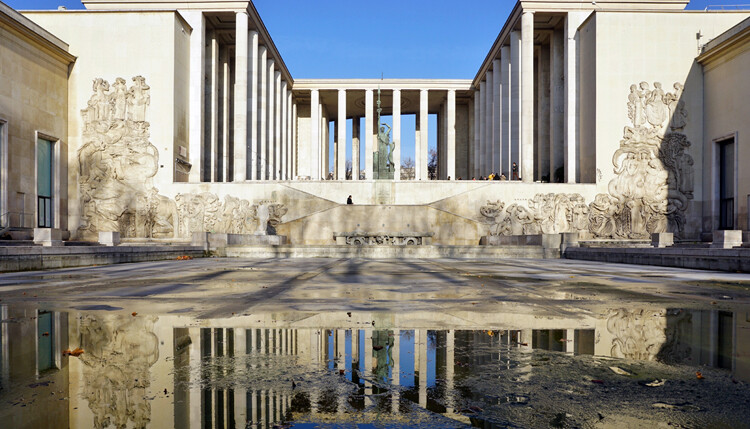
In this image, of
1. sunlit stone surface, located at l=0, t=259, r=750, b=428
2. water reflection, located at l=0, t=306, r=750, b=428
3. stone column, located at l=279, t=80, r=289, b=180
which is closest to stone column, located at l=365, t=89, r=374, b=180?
stone column, located at l=279, t=80, r=289, b=180

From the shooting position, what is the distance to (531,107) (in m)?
35.0

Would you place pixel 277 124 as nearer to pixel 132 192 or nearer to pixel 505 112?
pixel 132 192

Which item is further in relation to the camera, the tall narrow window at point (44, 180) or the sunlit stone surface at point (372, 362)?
the tall narrow window at point (44, 180)

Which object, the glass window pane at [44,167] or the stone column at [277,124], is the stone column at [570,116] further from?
the glass window pane at [44,167]

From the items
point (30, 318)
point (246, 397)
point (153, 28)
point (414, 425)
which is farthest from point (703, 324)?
point (153, 28)

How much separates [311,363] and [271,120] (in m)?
40.3

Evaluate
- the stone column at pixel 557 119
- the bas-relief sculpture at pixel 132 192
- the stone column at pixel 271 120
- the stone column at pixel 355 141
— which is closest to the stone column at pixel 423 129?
the stone column at pixel 355 141

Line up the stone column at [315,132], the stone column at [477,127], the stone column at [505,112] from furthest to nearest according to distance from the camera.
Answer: the stone column at [315,132] → the stone column at [477,127] → the stone column at [505,112]

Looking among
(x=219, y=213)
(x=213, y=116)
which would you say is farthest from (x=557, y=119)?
(x=213, y=116)

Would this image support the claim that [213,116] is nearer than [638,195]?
No

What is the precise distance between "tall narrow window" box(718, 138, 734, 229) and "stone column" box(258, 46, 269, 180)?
91.0ft

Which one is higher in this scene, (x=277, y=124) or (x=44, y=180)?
(x=277, y=124)

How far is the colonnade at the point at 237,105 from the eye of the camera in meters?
34.0

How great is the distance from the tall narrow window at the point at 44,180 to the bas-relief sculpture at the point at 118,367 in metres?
28.7
